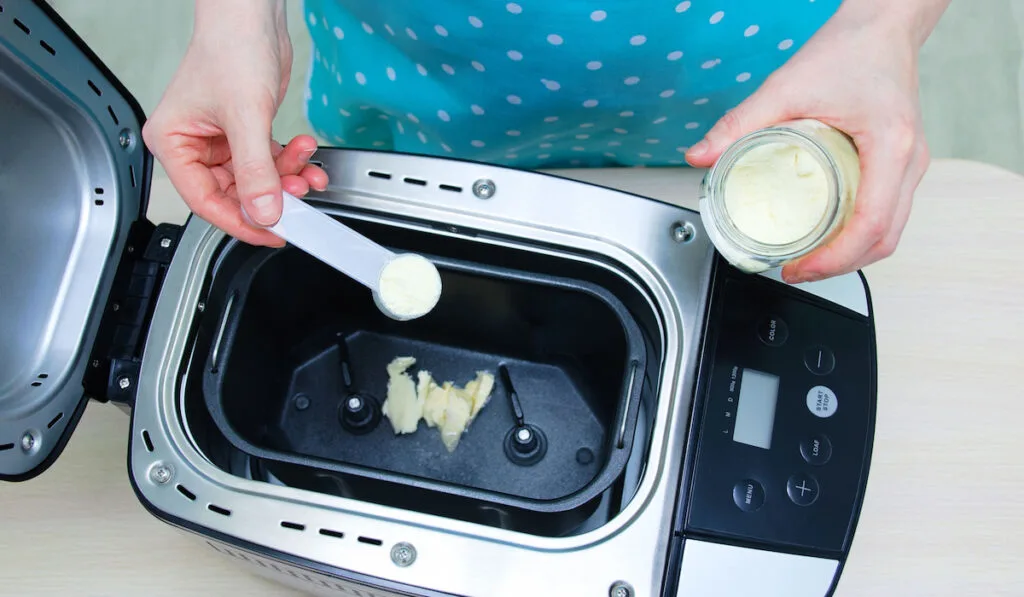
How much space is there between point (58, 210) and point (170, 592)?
0.38 metres

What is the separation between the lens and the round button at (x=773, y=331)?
0.63 metres

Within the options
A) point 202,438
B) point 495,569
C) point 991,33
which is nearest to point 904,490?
point 495,569

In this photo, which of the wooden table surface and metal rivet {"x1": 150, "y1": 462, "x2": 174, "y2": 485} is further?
the wooden table surface

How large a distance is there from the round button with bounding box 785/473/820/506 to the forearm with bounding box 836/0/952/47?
0.36 meters

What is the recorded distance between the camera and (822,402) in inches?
24.3

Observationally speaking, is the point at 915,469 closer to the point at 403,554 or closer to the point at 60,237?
the point at 403,554

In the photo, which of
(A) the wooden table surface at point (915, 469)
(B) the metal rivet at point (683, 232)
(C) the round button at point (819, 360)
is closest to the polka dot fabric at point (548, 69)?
(A) the wooden table surface at point (915, 469)

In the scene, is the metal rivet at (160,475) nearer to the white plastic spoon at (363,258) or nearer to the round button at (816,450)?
the white plastic spoon at (363,258)

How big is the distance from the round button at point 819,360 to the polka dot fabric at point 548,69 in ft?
1.07

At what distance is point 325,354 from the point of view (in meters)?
0.78

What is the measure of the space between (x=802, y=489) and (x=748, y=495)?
1.8 inches

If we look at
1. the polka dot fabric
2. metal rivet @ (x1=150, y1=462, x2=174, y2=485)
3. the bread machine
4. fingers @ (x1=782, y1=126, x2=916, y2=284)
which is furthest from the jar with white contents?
metal rivet @ (x1=150, y1=462, x2=174, y2=485)

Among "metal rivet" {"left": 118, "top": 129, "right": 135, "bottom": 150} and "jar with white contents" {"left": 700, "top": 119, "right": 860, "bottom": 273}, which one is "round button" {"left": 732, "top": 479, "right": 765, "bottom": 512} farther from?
"metal rivet" {"left": 118, "top": 129, "right": 135, "bottom": 150}

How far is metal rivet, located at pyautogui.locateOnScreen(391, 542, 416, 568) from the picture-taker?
0.55m
